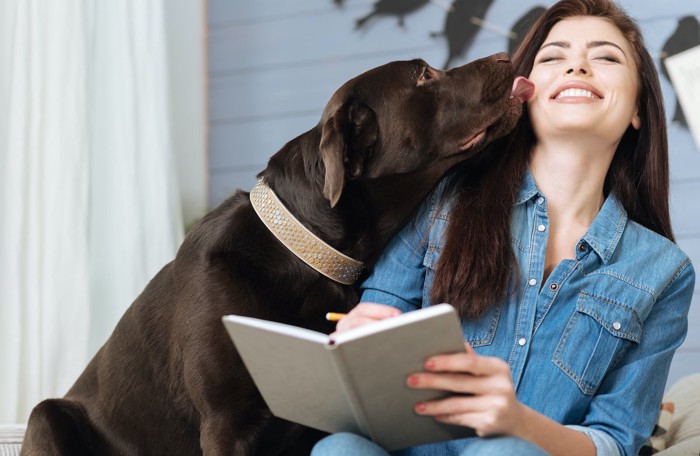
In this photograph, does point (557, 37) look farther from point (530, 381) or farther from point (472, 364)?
point (472, 364)

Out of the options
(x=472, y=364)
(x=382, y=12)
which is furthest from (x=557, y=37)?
(x=382, y=12)

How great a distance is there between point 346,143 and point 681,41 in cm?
209

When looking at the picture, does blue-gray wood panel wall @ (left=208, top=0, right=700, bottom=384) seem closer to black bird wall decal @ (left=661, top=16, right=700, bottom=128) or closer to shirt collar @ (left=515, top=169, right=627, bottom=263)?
black bird wall decal @ (left=661, top=16, right=700, bottom=128)

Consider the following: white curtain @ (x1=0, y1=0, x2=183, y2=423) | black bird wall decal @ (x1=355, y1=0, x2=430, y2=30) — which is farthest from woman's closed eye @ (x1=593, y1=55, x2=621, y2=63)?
black bird wall decal @ (x1=355, y1=0, x2=430, y2=30)

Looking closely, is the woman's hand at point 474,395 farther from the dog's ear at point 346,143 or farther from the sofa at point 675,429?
the sofa at point 675,429

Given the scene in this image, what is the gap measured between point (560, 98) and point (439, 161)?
251mm

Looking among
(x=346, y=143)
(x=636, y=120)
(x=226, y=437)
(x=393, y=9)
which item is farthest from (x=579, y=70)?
(x=393, y=9)

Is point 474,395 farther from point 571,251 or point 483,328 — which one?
point 571,251

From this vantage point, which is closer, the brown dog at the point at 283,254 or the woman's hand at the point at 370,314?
the woman's hand at the point at 370,314

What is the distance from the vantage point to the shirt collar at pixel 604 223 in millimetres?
1512

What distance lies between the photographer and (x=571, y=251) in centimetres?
156

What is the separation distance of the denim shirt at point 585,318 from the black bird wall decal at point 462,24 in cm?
Answer: 186

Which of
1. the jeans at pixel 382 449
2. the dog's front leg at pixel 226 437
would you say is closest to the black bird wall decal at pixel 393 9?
the dog's front leg at pixel 226 437

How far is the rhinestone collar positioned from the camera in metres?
1.51
